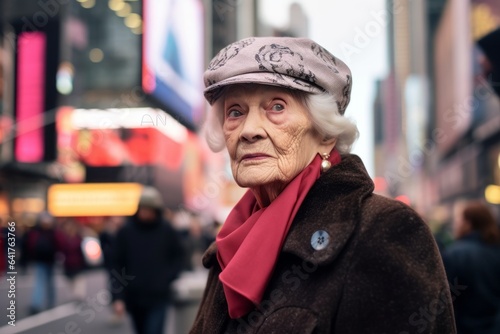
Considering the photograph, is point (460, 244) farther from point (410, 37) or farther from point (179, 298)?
point (410, 37)

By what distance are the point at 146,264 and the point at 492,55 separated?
4.92 meters

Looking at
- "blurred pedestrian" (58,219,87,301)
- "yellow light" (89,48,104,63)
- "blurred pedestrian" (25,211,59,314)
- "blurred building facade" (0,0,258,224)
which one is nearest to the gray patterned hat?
"blurred building facade" (0,0,258,224)

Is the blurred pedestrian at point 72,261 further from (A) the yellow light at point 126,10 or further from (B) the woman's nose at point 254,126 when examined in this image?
(A) the yellow light at point 126,10

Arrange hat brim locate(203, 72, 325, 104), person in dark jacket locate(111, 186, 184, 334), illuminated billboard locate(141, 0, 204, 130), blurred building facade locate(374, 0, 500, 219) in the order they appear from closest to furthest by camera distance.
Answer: hat brim locate(203, 72, 325, 104) → person in dark jacket locate(111, 186, 184, 334) → illuminated billboard locate(141, 0, 204, 130) → blurred building facade locate(374, 0, 500, 219)

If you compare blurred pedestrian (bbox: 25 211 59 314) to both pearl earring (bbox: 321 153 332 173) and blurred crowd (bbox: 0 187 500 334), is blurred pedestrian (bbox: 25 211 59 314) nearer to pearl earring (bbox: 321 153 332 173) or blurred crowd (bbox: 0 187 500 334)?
blurred crowd (bbox: 0 187 500 334)

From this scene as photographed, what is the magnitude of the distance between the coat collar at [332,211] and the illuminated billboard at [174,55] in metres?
21.3

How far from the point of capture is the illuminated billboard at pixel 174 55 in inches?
1144

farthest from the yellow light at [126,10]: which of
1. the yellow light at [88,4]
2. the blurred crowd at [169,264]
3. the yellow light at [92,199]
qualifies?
the blurred crowd at [169,264]

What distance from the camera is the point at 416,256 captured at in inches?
74.0

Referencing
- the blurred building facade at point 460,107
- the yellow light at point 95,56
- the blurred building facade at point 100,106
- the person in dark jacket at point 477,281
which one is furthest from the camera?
the yellow light at point 95,56

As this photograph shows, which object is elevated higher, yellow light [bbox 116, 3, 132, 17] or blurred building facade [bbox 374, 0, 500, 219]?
yellow light [bbox 116, 3, 132, 17]

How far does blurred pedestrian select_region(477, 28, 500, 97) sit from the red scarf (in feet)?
4.25

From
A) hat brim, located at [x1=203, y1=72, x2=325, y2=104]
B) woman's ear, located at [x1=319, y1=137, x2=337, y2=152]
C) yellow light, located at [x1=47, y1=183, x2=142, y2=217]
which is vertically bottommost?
yellow light, located at [x1=47, y1=183, x2=142, y2=217]

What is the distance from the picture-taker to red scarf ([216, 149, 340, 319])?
204 cm
